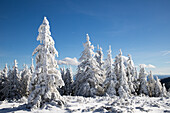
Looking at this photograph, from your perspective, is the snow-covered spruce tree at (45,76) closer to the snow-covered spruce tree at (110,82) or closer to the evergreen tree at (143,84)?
the snow-covered spruce tree at (110,82)

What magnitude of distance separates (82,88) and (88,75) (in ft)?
8.64

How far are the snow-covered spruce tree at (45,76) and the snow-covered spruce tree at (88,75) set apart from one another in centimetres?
986

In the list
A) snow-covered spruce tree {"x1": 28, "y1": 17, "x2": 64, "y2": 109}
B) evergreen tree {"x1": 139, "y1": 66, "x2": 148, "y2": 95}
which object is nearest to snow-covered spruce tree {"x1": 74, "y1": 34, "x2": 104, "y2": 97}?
snow-covered spruce tree {"x1": 28, "y1": 17, "x2": 64, "y2": 109}

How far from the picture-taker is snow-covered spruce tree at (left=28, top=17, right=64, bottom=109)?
12430 millimetres

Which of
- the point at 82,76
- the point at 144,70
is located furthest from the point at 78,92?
the point at 144,70

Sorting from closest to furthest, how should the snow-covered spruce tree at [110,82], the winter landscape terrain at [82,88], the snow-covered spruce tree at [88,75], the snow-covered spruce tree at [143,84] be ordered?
the winter landscape terrain at [82,88] → the snow-covered spruce tree at [88,75] → the snow-covered spruce tree at [110,82] → the snow-covered spruce tree at [143,84]

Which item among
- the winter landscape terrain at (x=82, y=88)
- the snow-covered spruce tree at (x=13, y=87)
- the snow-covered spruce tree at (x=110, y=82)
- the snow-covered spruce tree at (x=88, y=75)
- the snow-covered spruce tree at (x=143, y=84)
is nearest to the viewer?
the winter landscape terrain at (x=82, y=88)

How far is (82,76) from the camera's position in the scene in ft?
79.7

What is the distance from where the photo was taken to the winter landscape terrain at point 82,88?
12.3 metres

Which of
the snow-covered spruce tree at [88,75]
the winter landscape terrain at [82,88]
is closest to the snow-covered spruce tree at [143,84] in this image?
the winter landscape terrain at [82,88]

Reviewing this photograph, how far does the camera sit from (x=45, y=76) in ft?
43.2

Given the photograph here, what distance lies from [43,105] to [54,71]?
3.58m

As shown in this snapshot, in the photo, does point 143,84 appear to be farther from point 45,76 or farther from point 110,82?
point 45,76

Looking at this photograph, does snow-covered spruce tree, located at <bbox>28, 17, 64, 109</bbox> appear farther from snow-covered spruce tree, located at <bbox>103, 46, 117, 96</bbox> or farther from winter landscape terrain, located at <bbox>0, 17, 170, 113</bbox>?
snow-covered spruce tree, located at <bbox>103, 46, 117, 96</bbox>
